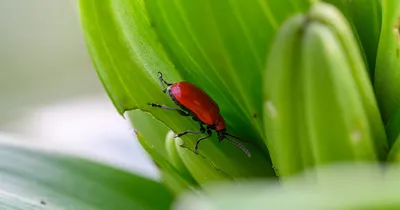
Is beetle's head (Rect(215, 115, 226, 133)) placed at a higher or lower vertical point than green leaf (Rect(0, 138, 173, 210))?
lower

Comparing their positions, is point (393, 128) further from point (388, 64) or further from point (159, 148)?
point (159, 148)

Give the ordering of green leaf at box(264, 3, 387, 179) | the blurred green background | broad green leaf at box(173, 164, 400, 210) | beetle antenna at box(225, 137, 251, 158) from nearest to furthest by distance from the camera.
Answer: broad green leaf at box(173, 164, 400, 210) → green leaf at box(264, 3, 387, 179) → beetle antenna at box(225, 137, 251, 158) → the blurred green background

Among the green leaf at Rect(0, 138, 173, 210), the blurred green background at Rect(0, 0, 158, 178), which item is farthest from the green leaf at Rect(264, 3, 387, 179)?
the blurred green background at Rect(0, 0, 158, 178)

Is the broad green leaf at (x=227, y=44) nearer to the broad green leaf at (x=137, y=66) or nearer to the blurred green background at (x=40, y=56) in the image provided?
the broad green leaf at (x=137, y=66)

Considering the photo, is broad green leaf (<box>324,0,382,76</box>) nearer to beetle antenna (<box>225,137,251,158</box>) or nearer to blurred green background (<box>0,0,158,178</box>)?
beetle antenna (<box>225,137,251,158</box>)

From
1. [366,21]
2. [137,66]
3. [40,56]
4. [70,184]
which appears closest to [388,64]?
[366,21]

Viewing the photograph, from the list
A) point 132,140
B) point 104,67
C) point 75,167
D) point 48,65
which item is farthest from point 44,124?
point 48,65

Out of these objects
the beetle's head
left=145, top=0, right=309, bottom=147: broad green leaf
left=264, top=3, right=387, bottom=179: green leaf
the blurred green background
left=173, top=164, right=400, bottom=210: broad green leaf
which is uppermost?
the blurred green background

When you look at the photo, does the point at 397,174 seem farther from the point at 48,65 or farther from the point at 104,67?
the point at 48,65
